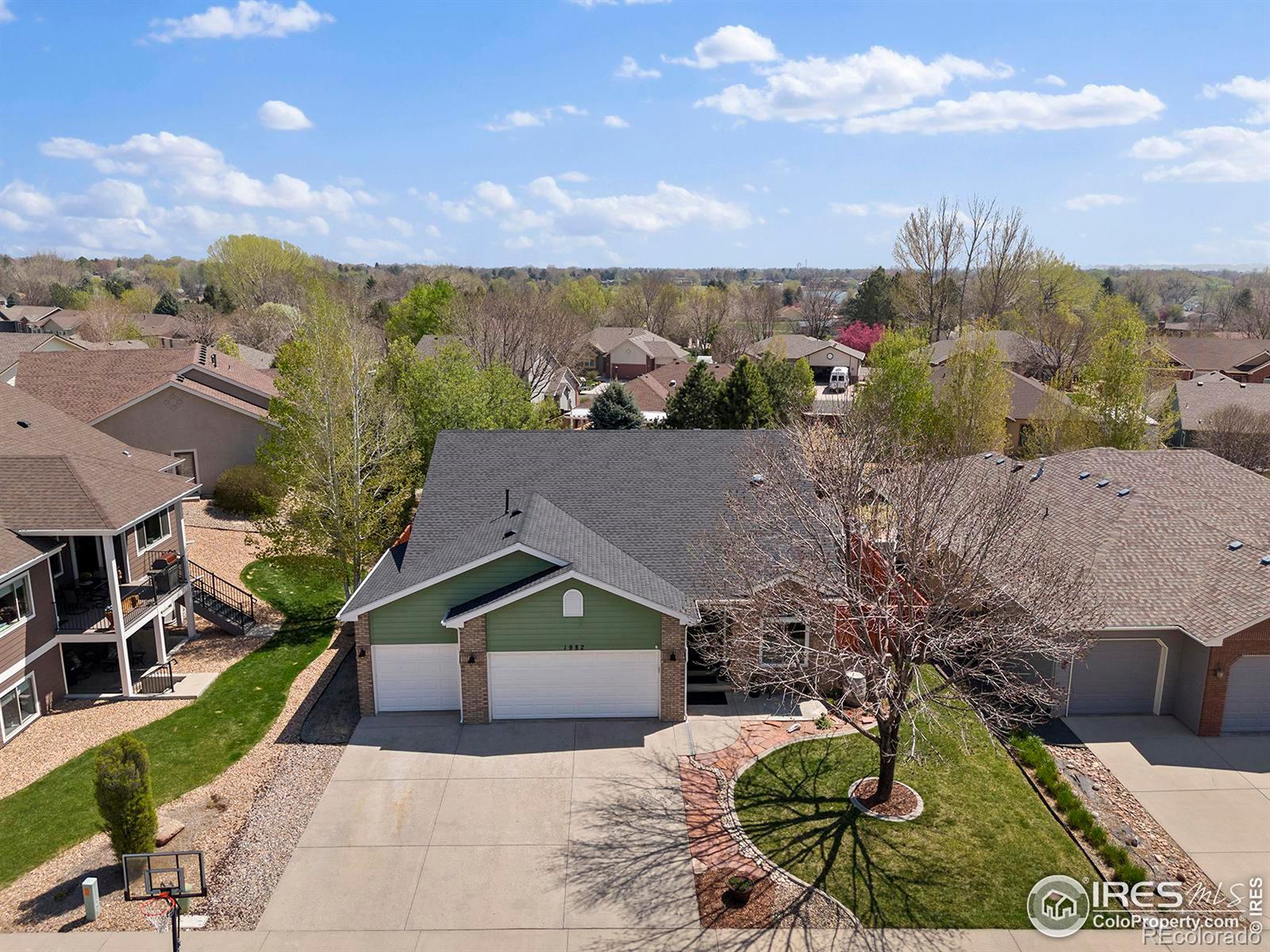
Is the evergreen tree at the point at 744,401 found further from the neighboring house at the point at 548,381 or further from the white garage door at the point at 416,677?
the white garage door at the point at 416,677

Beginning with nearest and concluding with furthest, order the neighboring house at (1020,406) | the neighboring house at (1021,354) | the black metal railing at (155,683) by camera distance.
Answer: the black metal railing at (155,683) → the neighboring house at (1020,406) → the neighboring house at (1021,354)

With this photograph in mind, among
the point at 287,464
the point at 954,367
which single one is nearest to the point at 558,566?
the point at 287,464

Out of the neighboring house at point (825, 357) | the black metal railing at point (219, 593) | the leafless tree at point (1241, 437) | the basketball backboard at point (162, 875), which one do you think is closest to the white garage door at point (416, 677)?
the basketball backboard at point (162, 875)

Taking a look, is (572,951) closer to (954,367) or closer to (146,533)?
(146,533)

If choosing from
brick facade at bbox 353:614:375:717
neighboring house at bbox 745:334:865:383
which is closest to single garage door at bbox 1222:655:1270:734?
brick facade at bbox 353:614:375:717

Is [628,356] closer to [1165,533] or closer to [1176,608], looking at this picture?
[1165,533]

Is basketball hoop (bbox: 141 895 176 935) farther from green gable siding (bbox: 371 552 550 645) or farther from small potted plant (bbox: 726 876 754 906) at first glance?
small potted plant (bbox: 726 876 754 906)
